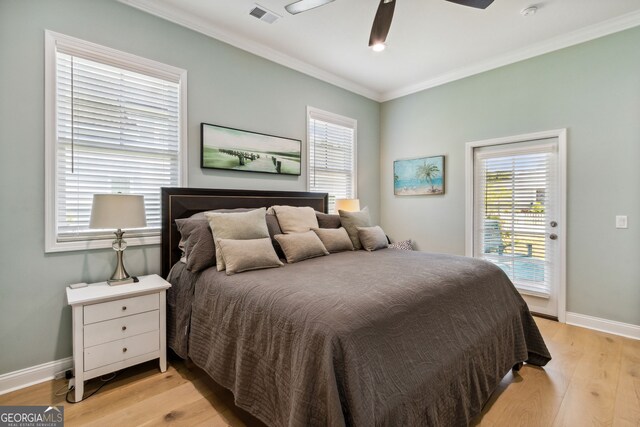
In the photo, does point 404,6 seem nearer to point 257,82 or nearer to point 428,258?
point 257,82

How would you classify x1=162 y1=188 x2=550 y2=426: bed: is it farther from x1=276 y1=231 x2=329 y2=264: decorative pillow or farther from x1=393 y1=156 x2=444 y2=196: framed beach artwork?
x1=393 y1=156 x2=444 y2=196: framed beach artwork

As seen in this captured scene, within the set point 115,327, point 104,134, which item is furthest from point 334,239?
point 104,134

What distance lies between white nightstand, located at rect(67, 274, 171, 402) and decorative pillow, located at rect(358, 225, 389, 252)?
1.75 metres

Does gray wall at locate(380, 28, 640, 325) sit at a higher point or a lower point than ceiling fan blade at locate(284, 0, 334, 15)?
lower

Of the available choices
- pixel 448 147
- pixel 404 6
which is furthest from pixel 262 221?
pixel 448 147

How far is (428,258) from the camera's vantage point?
253 centimetres

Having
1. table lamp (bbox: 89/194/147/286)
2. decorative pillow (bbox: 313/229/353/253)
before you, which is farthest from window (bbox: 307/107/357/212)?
table lamp (bbox: 89/194/147/286)

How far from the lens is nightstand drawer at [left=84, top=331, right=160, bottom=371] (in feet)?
6.48

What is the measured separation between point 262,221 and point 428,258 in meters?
1.38

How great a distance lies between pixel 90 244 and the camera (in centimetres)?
234

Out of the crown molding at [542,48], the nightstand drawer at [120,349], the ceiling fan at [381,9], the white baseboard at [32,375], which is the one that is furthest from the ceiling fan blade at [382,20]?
the white baseboard at [32,375]

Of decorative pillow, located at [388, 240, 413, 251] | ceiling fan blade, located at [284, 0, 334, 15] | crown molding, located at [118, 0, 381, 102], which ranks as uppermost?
crown molding, located at [118, 0, 381, 102]

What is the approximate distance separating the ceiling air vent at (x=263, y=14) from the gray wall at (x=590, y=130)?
8.27ft

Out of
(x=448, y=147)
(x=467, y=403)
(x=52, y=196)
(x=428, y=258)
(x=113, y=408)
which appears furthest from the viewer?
(x=448, y=147)
